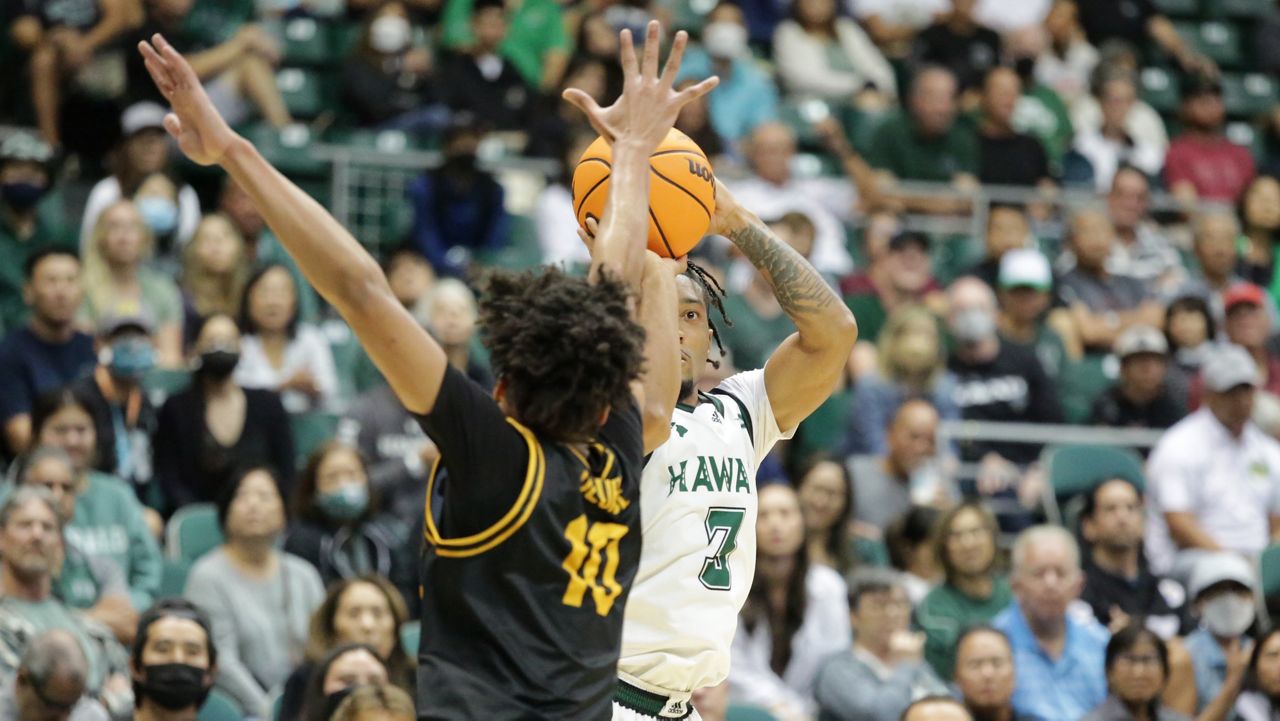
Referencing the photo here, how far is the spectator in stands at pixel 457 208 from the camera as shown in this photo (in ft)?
40.3

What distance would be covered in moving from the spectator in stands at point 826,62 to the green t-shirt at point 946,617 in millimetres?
6217

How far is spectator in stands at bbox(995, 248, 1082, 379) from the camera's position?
12188 mm

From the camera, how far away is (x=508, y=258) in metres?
12.2

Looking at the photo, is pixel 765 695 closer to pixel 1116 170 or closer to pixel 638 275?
pixel 638 275

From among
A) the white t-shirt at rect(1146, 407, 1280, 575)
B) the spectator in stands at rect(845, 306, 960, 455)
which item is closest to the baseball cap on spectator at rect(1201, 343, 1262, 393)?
the white t-shirt at rect(1146, 407, 1280, 575)

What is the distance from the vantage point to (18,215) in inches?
427

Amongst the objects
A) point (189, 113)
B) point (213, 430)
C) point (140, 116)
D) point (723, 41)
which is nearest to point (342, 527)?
point (213, 430)

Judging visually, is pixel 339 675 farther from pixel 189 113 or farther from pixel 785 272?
pixel 189 113

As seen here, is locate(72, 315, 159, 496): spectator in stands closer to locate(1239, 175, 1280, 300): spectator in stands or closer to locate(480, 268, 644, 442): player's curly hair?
locate(480, 268, 644, 442): player's curly hair

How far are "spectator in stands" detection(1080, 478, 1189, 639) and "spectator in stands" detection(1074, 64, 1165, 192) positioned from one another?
228 inches

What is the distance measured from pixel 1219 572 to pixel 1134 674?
4.53 ft

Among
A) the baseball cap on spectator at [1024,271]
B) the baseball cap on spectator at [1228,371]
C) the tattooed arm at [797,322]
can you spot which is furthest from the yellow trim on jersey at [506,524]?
the baseball cap on spectator at [1024,271]

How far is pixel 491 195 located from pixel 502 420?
867cm

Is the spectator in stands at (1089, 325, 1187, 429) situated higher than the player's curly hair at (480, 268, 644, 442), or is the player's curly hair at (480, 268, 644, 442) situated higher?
the player's curly hair at (480, 268, 644, 442)
